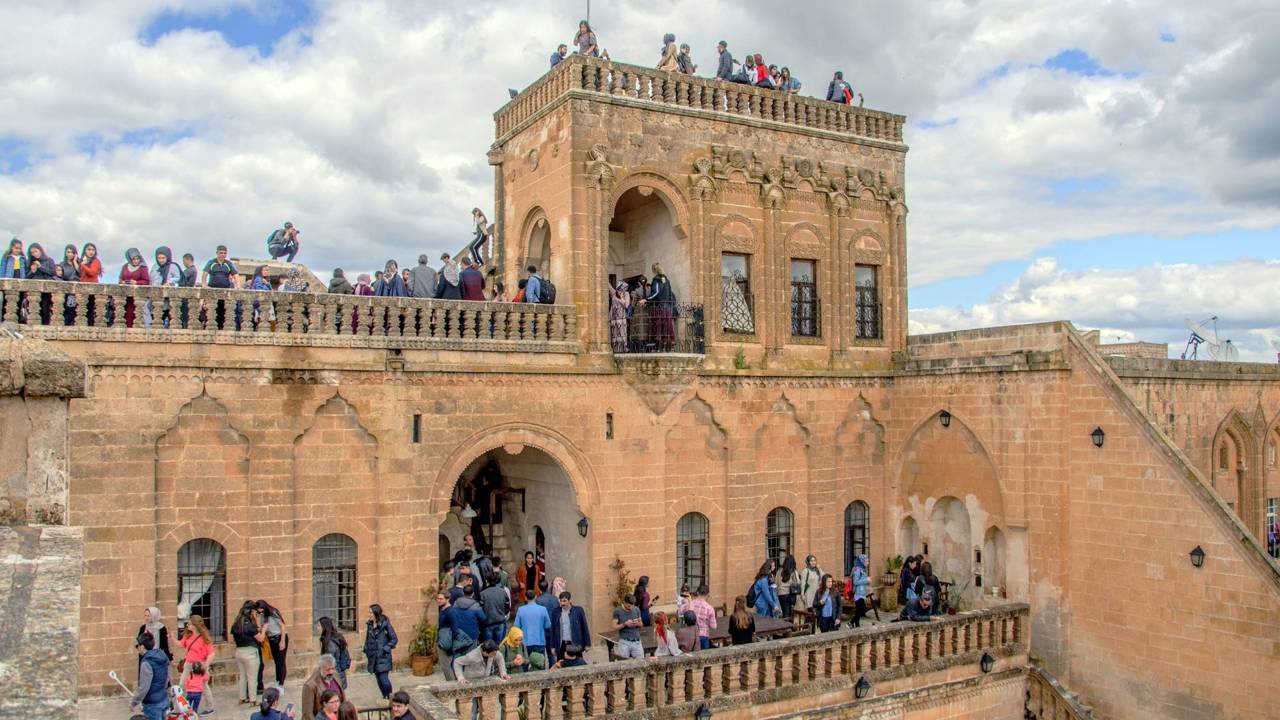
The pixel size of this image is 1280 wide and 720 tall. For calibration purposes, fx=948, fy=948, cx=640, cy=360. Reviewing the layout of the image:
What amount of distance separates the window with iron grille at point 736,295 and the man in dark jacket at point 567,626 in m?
6.64

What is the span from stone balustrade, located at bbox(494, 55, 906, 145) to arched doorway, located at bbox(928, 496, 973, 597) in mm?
7802

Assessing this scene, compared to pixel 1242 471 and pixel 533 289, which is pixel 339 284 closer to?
pixel 533 289

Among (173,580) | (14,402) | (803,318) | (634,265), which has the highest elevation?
(634,265)

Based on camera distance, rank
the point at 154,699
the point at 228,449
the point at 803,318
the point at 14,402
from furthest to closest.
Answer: the point at 803,318
the point at 228,449
the point at 154,699
the point at 14,402

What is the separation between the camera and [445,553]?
63.6 feet

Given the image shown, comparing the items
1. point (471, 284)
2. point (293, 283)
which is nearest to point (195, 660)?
point (293, 283)

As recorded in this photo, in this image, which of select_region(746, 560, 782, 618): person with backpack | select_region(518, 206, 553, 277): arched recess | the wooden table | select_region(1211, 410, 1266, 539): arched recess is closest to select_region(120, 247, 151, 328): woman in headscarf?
select_region(518, 206, 553, 277): arched recess

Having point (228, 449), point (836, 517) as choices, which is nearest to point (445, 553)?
point (228, 449)

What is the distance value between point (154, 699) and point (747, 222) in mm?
12708

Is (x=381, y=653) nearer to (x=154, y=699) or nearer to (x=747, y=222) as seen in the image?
(x=154, y=699)

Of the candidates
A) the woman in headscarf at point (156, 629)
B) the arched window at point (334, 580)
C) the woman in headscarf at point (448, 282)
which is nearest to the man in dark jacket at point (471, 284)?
the woman in headscarf at point (448, 282)

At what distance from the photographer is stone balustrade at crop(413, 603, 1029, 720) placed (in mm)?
11789

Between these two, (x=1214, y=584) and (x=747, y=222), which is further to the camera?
(x=747, y=222)

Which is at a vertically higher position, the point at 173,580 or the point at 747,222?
the point at 747,222
